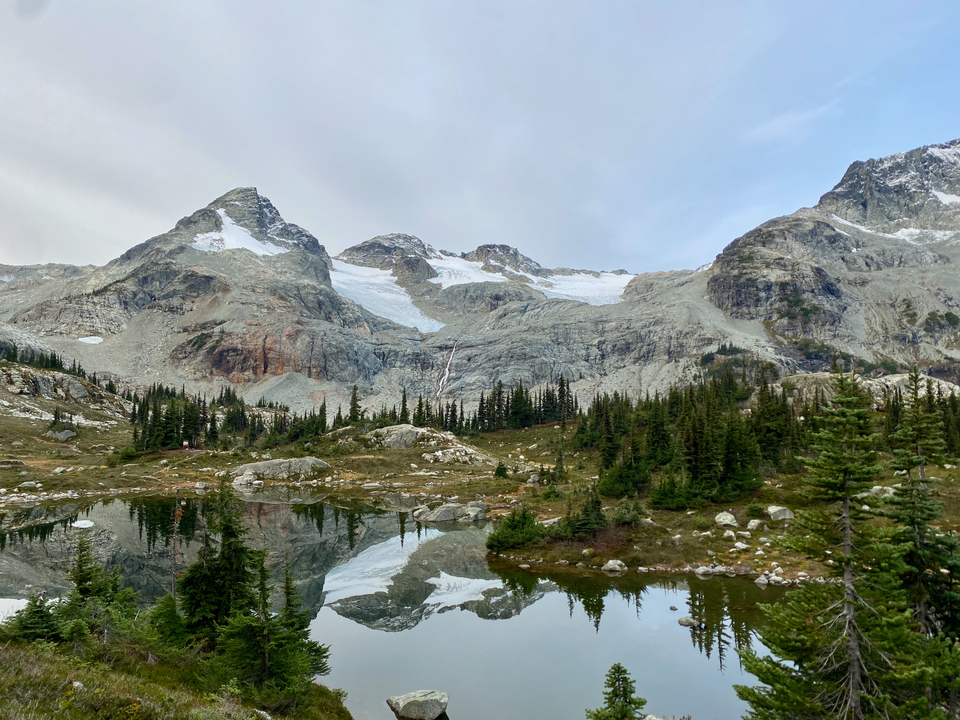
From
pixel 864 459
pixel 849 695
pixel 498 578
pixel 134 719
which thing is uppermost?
pixel 864 459

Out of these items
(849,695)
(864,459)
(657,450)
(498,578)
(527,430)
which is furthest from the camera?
(527,430)

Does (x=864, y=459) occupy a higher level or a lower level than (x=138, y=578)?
higher

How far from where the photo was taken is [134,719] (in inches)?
328

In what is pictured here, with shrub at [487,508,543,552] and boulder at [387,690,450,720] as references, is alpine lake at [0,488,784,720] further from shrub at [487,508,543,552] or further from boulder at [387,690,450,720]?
shrub at [487,508,543,552]

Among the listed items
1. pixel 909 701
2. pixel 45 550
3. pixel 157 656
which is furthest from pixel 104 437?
pixel 909 701

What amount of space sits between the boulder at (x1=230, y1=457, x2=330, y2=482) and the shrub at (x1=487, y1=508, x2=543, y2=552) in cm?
4627

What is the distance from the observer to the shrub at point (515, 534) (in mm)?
34906

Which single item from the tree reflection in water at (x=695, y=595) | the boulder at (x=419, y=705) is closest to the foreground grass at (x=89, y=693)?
the boulder at (x=419, y=705)

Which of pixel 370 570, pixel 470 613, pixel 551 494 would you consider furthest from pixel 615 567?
pixel 551 494

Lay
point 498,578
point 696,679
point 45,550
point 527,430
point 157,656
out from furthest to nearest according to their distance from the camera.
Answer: point 527,430 → point 45,550 → point 498,578 → point 696,679 → point 157,656

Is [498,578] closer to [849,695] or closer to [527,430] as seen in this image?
[849,695]

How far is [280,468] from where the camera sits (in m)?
74.4

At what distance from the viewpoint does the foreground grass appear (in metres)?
→ 7.88

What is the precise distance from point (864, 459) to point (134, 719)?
14.7m
